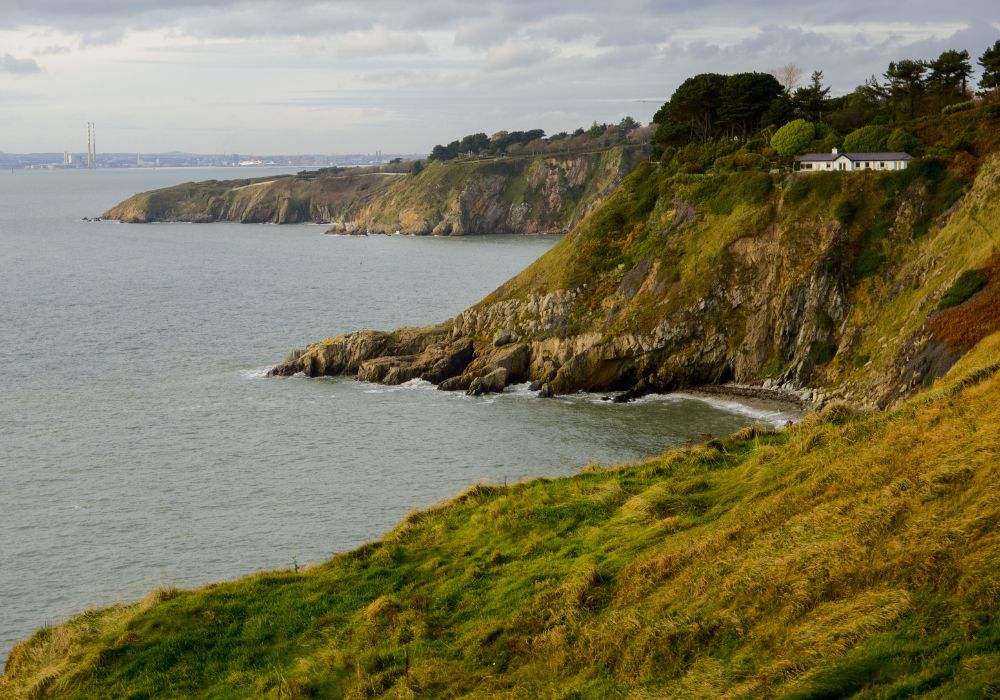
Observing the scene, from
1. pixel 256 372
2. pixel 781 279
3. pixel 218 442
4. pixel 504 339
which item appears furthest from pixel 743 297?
pixel 256 372

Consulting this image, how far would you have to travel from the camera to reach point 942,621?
669 inches

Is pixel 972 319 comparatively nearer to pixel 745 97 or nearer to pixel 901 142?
pixel 901 142

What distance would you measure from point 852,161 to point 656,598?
212 feet

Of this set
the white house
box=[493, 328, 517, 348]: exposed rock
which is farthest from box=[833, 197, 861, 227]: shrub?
box=[493, 328, 517, 348]: exposed rock

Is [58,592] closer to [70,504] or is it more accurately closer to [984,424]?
[70,504]

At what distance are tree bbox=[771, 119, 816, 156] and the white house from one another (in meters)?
4.78

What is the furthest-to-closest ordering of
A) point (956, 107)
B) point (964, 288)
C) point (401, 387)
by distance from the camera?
point (956, 107) < point (401, 387) < point (964, 288)

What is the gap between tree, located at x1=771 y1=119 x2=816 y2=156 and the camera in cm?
8719

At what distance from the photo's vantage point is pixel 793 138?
87.4 metres

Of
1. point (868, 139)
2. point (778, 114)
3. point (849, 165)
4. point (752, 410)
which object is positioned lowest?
point (752, 410)

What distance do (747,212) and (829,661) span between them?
2527 inches

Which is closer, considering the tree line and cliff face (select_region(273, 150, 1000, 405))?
cliff face (select_region(273, 150, 1000, 405))

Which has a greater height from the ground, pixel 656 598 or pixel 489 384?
pixel 656 598

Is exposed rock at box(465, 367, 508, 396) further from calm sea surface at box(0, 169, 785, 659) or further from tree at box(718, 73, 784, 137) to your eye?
tree at box(718, 73, 784, 137)
